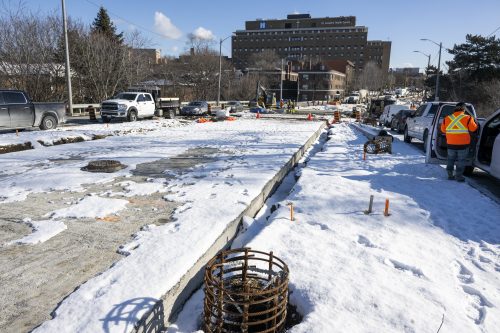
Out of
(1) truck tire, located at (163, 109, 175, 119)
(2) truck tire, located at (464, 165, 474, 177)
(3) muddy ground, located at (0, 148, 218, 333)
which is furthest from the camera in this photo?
(1) truck tire, located at (163, 109, 175, 119)

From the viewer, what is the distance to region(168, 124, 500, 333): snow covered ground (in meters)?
3.38

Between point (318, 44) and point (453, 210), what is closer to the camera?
point (453, 210)

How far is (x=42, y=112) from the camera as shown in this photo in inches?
619

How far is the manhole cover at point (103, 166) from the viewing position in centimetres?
883

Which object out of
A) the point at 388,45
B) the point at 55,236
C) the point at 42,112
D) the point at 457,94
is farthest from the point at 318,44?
the point at 55,236

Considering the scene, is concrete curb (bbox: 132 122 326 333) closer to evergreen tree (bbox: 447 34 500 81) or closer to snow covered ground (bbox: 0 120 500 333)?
snow covered ground (bbox: 0 120 500 333)

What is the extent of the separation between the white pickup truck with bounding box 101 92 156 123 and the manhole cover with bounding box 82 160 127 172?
13.5 metres

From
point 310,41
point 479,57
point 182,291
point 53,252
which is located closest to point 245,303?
point 182,291

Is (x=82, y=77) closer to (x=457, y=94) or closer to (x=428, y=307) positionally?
(x=428, y=307)

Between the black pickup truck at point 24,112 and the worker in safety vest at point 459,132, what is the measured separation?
1492 cm

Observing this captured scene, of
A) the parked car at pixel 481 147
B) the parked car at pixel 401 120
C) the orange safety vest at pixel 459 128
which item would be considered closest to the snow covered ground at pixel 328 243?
the parked car at pixel 481 147

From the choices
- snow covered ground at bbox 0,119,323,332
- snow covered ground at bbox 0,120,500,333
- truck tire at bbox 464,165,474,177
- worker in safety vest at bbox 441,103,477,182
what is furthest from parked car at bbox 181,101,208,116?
worker in safety vest at bbox 441,103,477,182

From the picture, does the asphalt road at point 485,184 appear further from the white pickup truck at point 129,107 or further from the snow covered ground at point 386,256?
the white pickup truck at point 129,107

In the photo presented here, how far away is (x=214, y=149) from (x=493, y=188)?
8.13m
